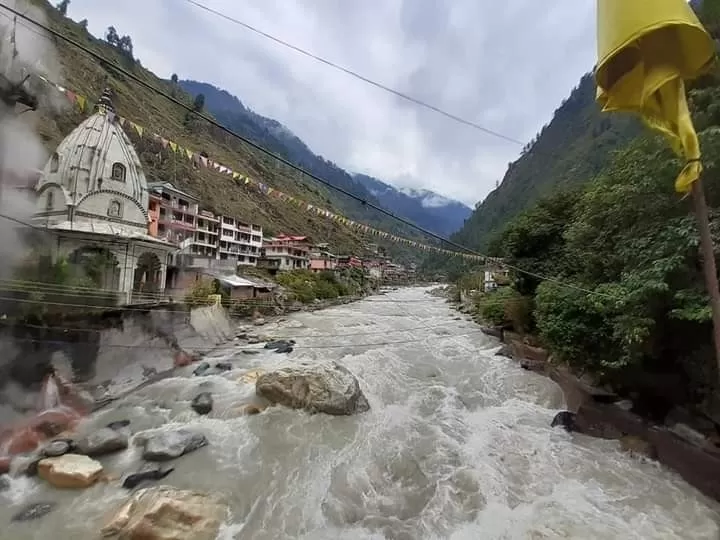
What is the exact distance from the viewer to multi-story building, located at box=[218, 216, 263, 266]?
109 feet

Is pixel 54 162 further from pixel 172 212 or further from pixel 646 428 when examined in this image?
pixel 646 428

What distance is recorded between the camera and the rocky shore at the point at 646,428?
5695 millimetres

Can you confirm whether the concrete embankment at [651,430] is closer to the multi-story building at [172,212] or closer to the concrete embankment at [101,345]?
the concrete embankment at [101,345]

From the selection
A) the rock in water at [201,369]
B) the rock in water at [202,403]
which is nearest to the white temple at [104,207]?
the rock in water at [201,369]

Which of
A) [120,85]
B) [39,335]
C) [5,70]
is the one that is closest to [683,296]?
[39,335]

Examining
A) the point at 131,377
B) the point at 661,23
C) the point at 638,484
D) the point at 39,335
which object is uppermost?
the point at 661,23

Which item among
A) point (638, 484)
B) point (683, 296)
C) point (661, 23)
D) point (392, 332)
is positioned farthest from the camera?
point (392, 332)

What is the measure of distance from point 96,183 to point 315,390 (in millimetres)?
10580

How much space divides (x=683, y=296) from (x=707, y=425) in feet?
7.88

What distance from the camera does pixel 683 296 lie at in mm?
5277

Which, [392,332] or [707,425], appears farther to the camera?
[392,332]

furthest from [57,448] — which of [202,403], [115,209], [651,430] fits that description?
[651,430]

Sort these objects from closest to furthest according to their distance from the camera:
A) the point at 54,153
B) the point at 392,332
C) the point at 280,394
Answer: the point at 280,394
the point at 54,153
the point at 392,332

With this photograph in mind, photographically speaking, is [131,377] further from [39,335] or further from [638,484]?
[638,484]
